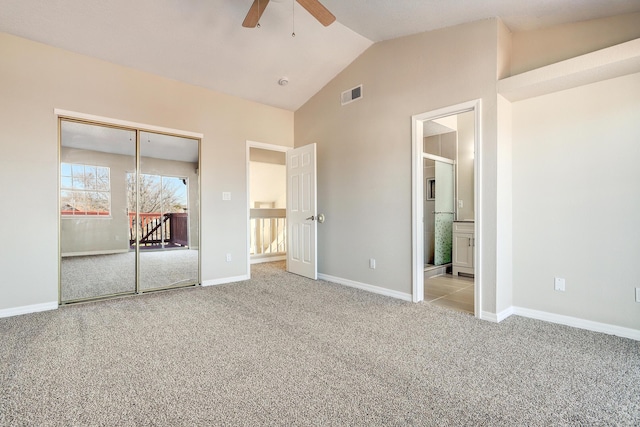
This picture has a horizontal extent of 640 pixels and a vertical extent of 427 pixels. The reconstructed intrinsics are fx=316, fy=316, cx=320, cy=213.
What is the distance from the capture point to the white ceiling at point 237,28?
2814 millimetres

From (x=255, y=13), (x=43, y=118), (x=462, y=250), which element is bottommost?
(x=462, y=250)

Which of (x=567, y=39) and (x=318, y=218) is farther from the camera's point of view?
(x=318, y=218)

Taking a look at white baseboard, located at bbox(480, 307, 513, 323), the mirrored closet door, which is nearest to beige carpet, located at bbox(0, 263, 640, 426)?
white baseboard, located at bbox(480, 307, 513, 323)

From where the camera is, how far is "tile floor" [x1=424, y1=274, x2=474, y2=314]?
3.49 m

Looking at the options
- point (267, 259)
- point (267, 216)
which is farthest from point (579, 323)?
point (267, 216)

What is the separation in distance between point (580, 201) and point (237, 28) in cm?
378

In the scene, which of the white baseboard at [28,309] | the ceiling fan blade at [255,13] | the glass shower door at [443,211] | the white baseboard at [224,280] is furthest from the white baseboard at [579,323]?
the white baseboard at [28,309]

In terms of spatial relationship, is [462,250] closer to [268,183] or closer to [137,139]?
[137,139]

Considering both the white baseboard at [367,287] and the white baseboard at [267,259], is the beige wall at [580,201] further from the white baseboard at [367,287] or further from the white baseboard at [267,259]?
the white baseboard at [267,259]

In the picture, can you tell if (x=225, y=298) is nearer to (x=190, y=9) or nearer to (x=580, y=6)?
(x=190, y=9)

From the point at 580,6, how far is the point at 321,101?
120 inches

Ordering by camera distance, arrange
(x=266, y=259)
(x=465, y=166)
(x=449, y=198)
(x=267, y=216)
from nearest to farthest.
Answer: (x=465, y=166) < (x=449, y=198) < (x=266, y=259) < (x=267, y=216)

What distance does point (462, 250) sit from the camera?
492cm

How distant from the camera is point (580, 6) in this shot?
2518 mm
